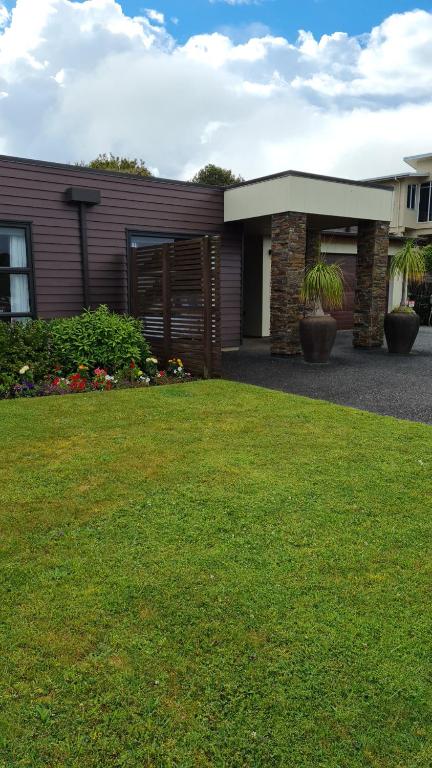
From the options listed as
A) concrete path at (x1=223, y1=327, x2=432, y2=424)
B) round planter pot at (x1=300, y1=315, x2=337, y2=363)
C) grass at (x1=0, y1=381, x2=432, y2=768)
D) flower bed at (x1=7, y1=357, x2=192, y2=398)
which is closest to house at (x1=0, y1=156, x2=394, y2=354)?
round planter pot at (x1=300, y1=315, x2=337, y2=363)

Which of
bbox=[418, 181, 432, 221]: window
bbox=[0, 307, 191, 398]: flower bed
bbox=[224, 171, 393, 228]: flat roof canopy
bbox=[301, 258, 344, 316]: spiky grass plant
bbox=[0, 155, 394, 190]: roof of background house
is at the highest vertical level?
bbox=[418, 181, 432, 221]: window

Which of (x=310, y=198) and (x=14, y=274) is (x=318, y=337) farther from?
(x=14, y=274)

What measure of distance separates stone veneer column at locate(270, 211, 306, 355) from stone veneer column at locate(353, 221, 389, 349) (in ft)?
6.43

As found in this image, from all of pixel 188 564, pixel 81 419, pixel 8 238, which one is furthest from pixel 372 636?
pixel 8 238

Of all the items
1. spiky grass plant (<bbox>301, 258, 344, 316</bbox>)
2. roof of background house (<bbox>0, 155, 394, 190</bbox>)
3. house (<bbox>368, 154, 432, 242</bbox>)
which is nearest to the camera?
roof of background house (<bbox>0, 155, 394, 190</bbox>)

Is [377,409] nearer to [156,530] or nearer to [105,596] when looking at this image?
[156,530]

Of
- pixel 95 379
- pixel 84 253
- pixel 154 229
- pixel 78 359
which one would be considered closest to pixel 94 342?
pixel 78 359

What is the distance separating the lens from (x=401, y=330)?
10445 millimetres

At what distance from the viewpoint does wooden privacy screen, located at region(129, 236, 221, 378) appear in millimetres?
→ 7562

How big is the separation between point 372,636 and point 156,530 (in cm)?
127

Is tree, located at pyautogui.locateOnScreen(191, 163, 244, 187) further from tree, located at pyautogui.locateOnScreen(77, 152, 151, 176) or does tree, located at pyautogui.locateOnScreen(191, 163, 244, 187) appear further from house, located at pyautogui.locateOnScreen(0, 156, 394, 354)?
house, located at pyautogui.locateOnScreen(0, 156, 394, 354)

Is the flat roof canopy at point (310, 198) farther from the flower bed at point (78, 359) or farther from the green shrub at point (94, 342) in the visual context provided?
the green shrub at point (94, 342)

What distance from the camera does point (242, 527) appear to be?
301cm

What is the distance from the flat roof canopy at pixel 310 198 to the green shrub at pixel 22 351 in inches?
185
